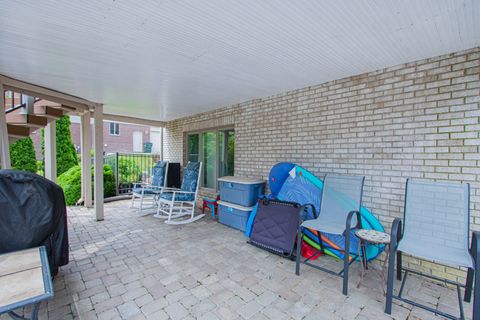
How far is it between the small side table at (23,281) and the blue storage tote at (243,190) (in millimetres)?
2917

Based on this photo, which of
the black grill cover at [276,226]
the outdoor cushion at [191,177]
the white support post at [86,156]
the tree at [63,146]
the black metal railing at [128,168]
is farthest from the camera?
the tree at [63,146]

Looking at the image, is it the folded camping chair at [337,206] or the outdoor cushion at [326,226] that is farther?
the folded camping chair at [337,206]

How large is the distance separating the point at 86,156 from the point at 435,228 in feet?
22.6

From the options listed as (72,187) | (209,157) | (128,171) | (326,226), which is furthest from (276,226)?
(128,171)

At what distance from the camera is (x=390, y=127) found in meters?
2.90

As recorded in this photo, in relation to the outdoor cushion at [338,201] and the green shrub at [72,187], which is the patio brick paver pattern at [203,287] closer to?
the outdoor cushion at [338,201]

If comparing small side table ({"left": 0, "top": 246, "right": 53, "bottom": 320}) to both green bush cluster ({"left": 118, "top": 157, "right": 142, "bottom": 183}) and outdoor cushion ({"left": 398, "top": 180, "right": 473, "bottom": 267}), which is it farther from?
green bush cluster ({"left": 118, "top": 157, "right": 142, "bottom": 183})

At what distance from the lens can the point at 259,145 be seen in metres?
4.59

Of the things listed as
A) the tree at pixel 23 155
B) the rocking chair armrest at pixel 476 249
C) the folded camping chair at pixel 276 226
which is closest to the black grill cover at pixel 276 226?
the folded camping chair at pixel 276 226

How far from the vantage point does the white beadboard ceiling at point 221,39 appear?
1.77 meters

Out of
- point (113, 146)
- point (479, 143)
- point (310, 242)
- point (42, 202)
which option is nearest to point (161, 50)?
point (42, 202)

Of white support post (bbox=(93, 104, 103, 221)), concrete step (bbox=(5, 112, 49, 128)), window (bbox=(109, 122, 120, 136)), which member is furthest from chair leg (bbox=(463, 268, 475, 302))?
window (bbox=(109, 122, 120, 136))

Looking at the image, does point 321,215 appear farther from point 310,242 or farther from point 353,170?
point 353,170

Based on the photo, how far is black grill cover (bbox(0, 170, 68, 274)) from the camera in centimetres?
201
